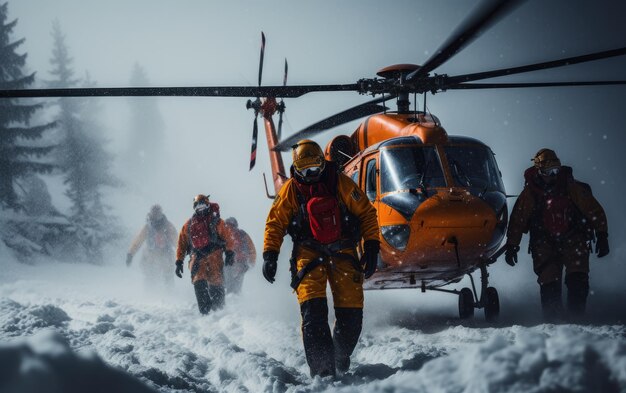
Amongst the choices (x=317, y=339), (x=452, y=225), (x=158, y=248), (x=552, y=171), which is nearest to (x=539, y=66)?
(x=552, y=171)

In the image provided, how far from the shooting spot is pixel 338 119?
7246 mm

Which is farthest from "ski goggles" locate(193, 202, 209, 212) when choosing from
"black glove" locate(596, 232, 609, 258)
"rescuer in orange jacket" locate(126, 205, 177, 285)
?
"black glove" locate(596, 232, 609, 258)

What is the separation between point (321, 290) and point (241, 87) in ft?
7.06

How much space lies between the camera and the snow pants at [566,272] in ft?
20.0

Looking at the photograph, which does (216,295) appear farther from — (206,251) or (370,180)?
(370,180)

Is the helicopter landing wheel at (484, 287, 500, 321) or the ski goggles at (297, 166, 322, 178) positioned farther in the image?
the helicopter landing wheel at (484, 287, 500, 321)

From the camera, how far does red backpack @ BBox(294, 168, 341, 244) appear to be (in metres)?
4.48

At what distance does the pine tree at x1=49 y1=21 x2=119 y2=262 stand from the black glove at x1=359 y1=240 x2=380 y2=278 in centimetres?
2113

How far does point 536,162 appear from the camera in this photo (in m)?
6.35

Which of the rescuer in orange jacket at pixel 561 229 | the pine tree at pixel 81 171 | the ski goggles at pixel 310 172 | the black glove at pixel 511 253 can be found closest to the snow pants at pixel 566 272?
the rescuer in orange jacket at pixel 561 229

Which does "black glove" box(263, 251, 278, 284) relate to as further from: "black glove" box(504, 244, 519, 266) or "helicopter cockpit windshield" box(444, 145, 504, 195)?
"black glove" box(504, 244, 519, 266)

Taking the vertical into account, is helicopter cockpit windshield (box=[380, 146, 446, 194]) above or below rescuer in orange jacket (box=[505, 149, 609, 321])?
above

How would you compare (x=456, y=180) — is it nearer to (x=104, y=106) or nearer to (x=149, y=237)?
(x=149, y=237)

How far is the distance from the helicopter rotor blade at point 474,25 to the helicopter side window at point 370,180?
1.98 meters
